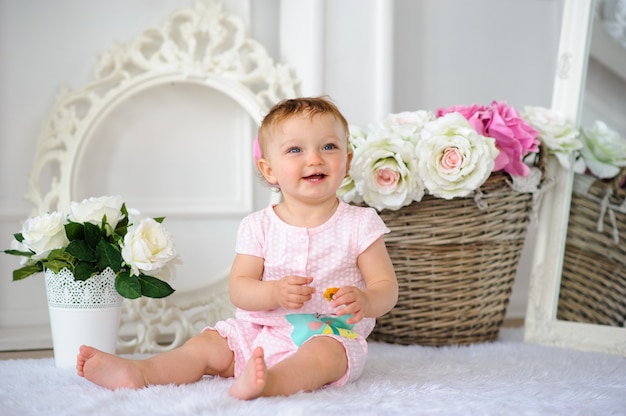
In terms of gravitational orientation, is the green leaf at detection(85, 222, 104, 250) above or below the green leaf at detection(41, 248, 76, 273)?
above

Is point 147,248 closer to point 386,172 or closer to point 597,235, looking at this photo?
point 386,172

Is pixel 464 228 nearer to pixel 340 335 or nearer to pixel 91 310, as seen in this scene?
pixel 340 335

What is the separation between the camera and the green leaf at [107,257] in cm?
146

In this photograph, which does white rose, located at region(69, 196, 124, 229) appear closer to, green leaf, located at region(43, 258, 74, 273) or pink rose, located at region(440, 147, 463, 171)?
green leaf, located at region(43, 258, 74, 273)

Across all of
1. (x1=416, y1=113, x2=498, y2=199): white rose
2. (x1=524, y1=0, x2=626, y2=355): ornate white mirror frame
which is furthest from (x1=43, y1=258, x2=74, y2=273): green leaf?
(x1=524, y1=0, x2=626, y2=355): ornate white mirror frame

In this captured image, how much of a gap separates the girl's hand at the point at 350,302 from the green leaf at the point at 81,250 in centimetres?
54

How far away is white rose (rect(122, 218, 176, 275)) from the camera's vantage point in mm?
1435

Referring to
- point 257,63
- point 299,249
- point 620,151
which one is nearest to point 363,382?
point 299,249

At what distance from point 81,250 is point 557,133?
1.11m

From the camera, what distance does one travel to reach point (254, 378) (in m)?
1.10

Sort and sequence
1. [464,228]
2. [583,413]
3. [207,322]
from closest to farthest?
[583,413], [464,228], [207,322]

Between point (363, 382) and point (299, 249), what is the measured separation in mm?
260

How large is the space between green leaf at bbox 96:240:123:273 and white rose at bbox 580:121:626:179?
1122 mm

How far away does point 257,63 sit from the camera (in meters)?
2.02
